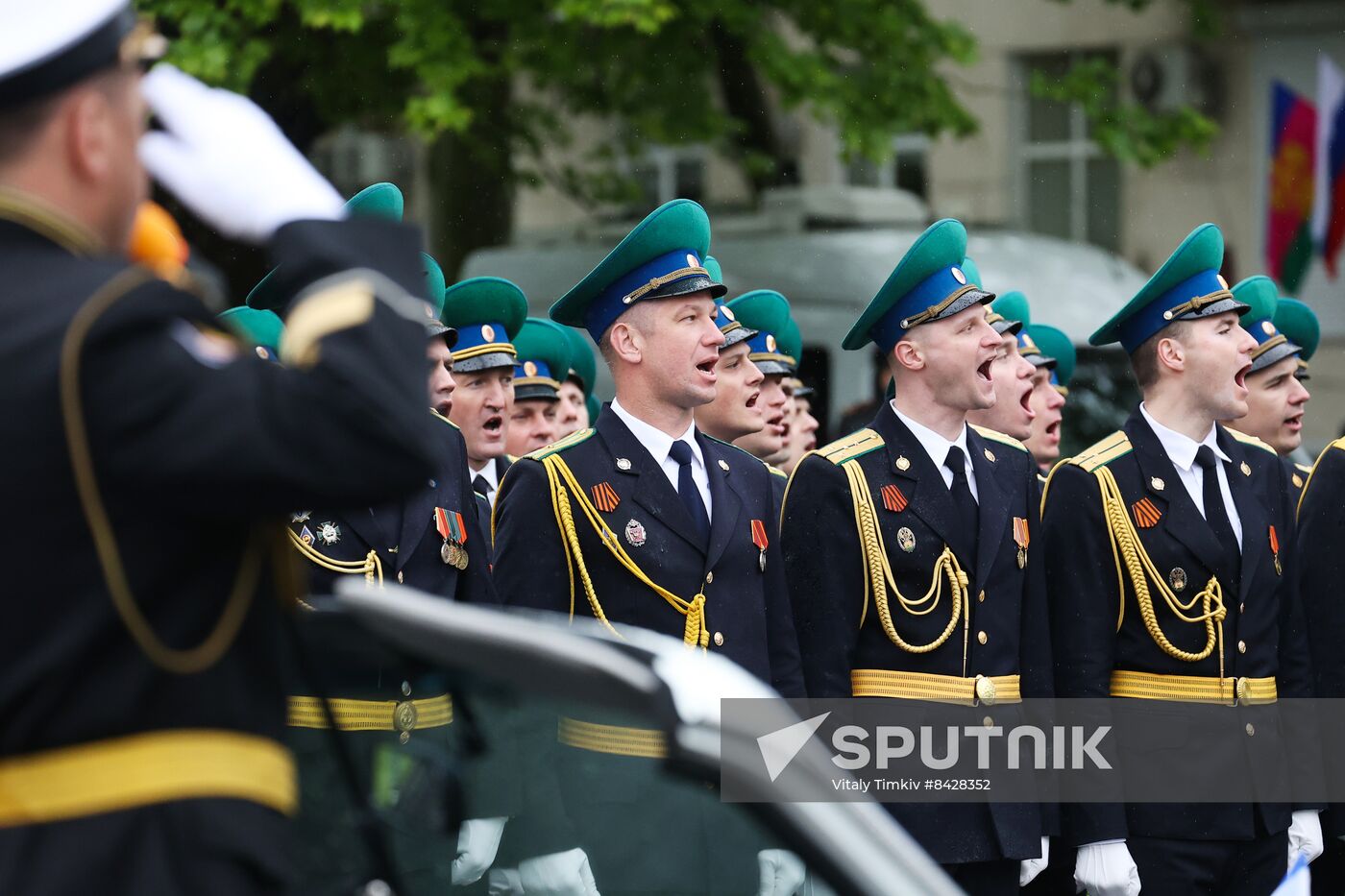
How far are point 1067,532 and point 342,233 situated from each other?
360cm

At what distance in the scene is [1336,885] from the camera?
6570mm

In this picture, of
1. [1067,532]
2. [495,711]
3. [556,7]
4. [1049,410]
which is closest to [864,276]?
[556,7]

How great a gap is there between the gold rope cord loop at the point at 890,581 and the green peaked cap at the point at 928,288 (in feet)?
2.05

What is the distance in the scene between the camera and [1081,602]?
16.9 feet

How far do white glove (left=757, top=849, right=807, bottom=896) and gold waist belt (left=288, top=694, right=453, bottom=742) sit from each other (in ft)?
1.28

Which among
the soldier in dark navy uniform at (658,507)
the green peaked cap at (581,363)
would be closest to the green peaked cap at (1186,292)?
the soldier in dark navy uniform at (658,507)

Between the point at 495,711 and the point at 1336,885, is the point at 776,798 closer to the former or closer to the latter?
the point at 495,711

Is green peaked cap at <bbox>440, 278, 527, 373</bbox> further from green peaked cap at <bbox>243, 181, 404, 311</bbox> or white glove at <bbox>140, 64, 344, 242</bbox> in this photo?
white glove at <bbox>140, 64, 344, 242</bbox>

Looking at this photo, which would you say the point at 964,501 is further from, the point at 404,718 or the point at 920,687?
the point at 404,718

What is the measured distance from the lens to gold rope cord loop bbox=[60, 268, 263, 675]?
1798mm

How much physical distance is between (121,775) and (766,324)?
6.36 meters

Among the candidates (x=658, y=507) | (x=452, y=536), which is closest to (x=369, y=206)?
(x=452, y=536)

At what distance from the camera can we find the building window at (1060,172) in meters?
18.5

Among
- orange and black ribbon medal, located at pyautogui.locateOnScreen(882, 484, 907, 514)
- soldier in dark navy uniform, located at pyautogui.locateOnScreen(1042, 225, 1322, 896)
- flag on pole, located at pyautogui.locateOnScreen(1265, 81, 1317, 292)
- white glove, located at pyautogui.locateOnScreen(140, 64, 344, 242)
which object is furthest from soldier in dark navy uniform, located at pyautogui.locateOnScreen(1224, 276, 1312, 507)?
flag on pole, located at pyautogui.locateOnScreen(1265, 81, 1317, 292)
